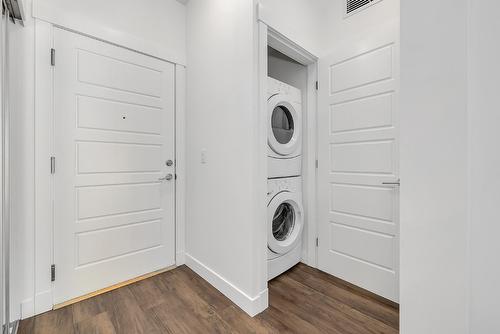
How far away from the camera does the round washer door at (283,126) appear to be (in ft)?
6.23

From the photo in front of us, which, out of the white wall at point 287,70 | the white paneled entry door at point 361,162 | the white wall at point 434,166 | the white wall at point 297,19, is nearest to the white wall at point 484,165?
the white wall at point 434,166

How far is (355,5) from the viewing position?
1937 mm

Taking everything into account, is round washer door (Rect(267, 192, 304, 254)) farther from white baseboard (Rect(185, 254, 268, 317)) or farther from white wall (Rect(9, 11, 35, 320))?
white wall (Rect(9, 11, 35, 320))

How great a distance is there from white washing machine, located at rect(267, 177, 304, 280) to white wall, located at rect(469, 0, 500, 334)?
4.56 ft

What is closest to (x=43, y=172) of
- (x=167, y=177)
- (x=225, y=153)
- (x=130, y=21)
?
(x=167, y=177)

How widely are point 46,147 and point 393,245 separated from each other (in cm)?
261

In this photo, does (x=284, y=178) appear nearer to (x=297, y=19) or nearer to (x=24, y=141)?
(x=297, y=19)

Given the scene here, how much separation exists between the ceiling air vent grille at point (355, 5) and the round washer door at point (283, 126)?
0.95 meters

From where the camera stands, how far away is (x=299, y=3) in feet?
6.49

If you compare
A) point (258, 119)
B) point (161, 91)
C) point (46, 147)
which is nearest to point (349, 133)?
point (258, 119)

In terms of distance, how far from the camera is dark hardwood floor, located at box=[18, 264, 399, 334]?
1420 millimetres

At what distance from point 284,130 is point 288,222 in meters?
0.90

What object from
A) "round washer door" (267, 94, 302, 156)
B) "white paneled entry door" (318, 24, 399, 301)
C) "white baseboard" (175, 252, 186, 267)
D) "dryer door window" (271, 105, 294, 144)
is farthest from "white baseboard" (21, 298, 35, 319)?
"white paneled entry door" (318, 24, 399, 301)

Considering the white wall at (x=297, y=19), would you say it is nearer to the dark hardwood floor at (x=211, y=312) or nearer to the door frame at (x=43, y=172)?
the door frame at (x=43, y=172)
